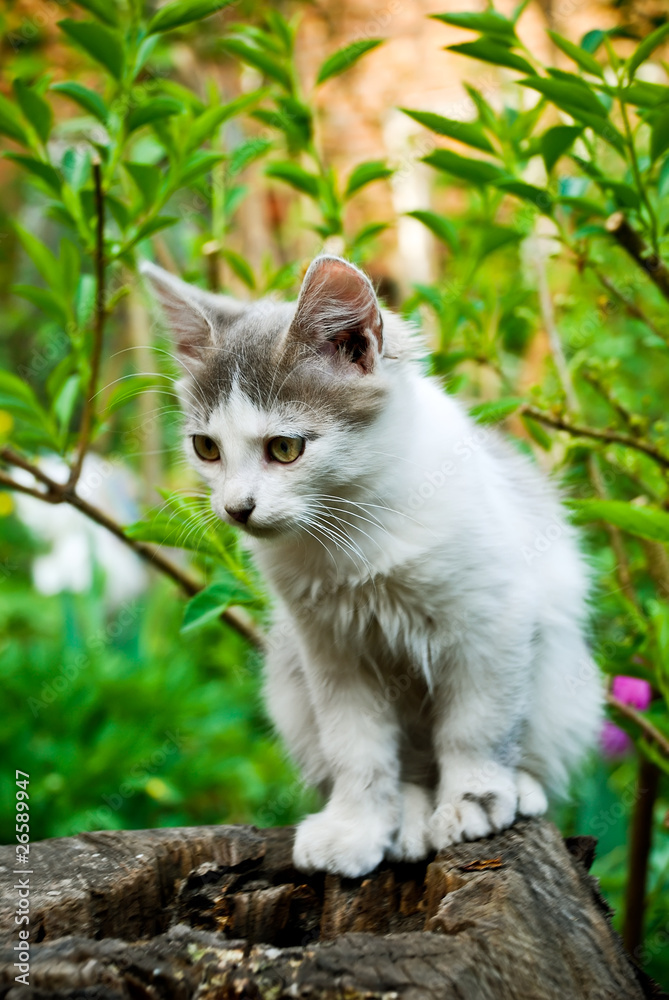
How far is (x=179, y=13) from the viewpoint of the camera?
130cm

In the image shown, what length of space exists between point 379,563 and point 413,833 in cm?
43

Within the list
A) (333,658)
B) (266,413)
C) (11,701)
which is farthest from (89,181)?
(11,701)

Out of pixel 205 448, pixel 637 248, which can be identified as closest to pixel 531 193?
pixel 637 248

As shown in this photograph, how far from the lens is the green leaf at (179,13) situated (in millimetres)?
1288

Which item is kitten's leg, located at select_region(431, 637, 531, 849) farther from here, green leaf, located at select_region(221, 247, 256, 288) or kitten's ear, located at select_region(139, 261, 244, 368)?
green leaf, located at select_region(221, 247, 256, 288)

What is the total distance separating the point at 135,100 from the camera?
1505 millimetres

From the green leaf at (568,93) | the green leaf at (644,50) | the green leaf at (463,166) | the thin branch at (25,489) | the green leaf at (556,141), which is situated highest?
the green leaf at (463,166)

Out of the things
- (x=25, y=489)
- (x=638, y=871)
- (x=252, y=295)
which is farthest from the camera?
(x=252, y=295)

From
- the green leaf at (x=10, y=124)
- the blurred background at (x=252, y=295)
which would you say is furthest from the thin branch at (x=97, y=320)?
the green leaf at (x=10, y=124)

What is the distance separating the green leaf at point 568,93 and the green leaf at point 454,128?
0.14m

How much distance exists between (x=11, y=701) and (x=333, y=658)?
1.87m

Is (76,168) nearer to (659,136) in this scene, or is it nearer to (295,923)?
(659,136)

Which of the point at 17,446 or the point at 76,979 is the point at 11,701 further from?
the point at 76,979

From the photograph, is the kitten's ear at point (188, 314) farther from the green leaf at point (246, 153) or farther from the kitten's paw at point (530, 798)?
the kitten's paw at point (530, 798)
